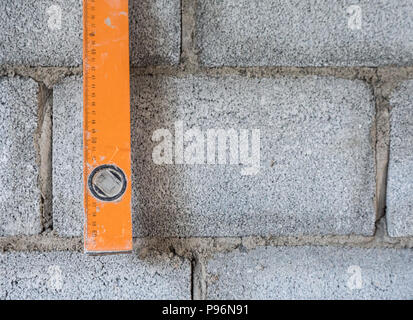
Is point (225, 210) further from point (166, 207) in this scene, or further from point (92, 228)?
point (92, 228)

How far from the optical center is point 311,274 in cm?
86

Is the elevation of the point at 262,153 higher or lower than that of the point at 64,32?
lower

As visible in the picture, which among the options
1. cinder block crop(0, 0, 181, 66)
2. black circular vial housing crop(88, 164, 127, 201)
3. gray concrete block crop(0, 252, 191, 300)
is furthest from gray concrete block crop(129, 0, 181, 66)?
gray concrete block crop(0, 252, 191, 300)

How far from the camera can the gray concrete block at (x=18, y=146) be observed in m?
0.84

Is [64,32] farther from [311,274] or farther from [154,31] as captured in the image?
[311,274]

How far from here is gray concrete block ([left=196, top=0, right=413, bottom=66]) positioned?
83 cm

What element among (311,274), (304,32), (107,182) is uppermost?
(304,32)

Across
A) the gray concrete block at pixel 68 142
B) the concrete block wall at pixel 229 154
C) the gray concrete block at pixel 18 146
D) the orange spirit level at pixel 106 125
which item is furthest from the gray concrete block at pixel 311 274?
the gray concrete block at pixel 18 146

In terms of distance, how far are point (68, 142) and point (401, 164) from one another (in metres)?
0.85

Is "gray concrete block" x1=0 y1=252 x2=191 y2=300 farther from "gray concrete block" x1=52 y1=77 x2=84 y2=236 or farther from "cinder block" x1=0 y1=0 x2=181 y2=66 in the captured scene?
"cinder block" x1=0 y1=0 x2=181 y2=66

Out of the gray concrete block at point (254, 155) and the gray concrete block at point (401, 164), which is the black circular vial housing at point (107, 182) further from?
the gray concrete block at point (401, 164)

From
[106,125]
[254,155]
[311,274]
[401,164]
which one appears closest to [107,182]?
[106,125]

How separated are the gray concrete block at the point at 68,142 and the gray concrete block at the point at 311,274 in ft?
1.33

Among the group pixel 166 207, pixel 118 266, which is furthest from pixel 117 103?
pixel 118 266
